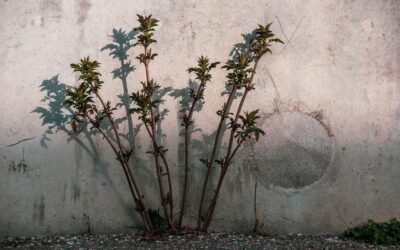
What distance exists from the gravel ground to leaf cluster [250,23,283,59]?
1610 millimetres

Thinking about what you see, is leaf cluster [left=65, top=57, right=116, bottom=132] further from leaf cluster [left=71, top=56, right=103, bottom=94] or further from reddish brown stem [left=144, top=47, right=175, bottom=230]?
reddish brown stem [left=144, top=47, right=175, bottom=230]

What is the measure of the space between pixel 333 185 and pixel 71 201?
2.37 metres

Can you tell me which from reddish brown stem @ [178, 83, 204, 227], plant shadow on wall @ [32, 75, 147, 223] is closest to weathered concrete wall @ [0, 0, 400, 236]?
plant shadow on wall @ [32, 75, 147, 223]

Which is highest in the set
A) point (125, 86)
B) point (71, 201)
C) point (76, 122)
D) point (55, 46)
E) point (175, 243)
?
point (55, 46)

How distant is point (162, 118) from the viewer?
14.8 ft

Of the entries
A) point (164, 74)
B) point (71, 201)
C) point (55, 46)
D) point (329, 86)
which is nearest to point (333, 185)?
point (329, 86)

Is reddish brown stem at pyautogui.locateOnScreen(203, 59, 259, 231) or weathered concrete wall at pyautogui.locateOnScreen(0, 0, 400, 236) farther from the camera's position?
weathered concrete wall at pyautogui.locateOnScreen(0, 0, 400, 236)

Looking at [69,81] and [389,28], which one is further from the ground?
[389,28]

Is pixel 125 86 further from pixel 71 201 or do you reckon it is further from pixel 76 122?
pixel 71 201

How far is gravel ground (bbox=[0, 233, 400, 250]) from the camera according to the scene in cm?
414

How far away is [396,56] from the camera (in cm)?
455

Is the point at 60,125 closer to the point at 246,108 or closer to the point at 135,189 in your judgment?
the point at 135,189

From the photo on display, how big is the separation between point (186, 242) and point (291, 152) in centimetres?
125

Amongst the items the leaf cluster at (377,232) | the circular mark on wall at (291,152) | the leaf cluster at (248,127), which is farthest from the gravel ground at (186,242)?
the leaf cluster at (248,127)
